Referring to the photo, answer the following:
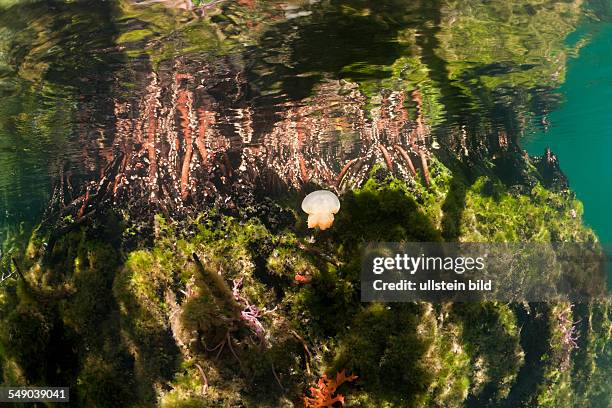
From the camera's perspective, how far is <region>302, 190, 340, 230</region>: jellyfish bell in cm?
703

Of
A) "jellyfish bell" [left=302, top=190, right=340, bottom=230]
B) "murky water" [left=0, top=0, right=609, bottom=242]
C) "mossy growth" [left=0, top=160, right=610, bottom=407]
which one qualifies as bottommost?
"mossy growth" [left=0, top=160, right=610, bottom=407]

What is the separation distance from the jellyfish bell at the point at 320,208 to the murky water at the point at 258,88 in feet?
3.33

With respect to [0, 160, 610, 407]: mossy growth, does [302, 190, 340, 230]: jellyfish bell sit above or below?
above

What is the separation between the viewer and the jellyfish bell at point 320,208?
7.03m

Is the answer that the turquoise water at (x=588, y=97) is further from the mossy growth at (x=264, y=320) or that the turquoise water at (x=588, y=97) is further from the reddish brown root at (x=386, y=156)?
the reddish brown root at (x=386, y=156)

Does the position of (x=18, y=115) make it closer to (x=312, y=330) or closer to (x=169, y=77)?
(x=169, y=77)

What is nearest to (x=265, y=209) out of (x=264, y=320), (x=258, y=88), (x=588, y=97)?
(x=264, y=320)

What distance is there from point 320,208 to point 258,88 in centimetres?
252

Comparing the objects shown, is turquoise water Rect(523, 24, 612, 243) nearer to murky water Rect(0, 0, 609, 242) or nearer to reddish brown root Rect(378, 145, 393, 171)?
murky water Rect(0, 0, 609, 242)

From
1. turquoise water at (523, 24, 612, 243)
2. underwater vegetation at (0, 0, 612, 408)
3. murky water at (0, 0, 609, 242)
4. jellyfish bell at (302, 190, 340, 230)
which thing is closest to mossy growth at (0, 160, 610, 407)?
underwater vegetation at (0, 0, 612, 408)

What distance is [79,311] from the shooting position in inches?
299

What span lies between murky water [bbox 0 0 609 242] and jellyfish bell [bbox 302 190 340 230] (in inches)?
39.9

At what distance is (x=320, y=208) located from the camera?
23.1 feet

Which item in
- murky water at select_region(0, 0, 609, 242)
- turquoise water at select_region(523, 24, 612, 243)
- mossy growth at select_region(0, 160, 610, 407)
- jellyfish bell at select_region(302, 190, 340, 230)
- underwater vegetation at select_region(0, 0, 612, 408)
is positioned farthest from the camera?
turquoise water at select_region(523, 24, 612, 243)
